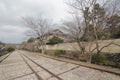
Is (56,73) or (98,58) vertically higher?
(98,58)

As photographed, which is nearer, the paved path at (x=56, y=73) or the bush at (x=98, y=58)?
the paved path at (x=56, y=73)

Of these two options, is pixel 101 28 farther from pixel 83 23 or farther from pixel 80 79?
pixel 80 79

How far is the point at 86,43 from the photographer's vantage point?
1225 centimetres

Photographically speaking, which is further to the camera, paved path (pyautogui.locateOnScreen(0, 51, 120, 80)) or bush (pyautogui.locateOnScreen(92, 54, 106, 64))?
bush (pyautogui.locateOnScreen(92, 54, 106, 64))

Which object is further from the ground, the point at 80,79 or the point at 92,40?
the point at 92,40

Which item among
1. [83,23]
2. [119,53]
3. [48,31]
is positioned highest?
[48,31]

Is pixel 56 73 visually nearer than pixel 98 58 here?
Yes

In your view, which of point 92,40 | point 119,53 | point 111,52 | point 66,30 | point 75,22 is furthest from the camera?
point 66,30

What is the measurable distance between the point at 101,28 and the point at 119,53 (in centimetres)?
257

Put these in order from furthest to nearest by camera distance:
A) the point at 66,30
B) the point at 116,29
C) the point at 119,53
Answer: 1. the point at 66,30
2. the point at 116,29
3. the point at 119,53

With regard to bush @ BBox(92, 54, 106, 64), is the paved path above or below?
below

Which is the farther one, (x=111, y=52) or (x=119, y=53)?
(x=111, y=52)

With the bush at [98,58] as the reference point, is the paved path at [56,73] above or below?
below

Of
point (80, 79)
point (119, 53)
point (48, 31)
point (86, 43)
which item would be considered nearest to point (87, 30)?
point (86, 43)
